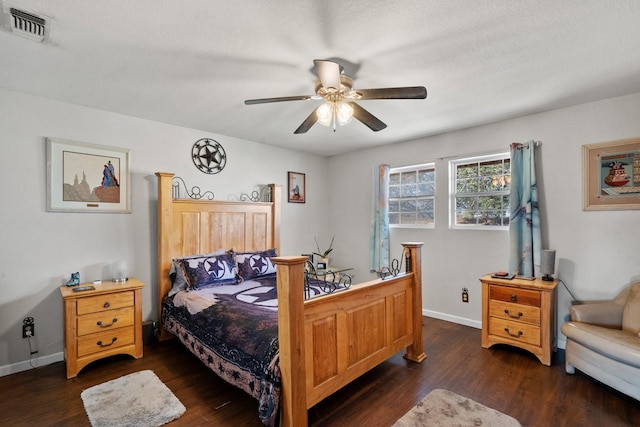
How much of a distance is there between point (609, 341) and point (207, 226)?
13.1ft

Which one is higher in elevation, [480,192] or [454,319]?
[480,192]

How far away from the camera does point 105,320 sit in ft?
9.25

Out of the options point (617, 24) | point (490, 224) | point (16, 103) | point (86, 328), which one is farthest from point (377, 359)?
point (16, 103)

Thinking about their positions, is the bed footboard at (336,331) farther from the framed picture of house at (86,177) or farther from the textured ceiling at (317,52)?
the framed picture of house at (86,177)

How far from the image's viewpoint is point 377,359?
2.55m

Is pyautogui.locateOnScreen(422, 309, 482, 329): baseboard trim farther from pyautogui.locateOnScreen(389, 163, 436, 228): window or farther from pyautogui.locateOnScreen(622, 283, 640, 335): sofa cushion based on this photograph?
pyautogui.locateOnScreen(622, 283, 640, 335): sofa cushion

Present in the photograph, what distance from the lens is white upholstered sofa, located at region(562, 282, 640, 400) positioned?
85.4 inches

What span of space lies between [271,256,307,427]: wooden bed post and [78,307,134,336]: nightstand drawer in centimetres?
195

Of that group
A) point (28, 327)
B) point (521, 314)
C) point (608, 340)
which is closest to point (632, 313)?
point (608, 340)

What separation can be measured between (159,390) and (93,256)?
1.62m

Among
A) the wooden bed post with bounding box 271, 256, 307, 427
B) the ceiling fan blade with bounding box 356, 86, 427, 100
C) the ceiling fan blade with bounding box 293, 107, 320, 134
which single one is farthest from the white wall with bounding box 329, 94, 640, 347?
the wooden bed post with bounding box 271, 256, 307, 427

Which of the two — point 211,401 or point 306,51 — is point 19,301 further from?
point 306,51

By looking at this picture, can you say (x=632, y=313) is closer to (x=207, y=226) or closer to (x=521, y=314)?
(x=521, y=314)

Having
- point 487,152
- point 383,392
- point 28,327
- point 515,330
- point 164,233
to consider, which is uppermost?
point 487,152
